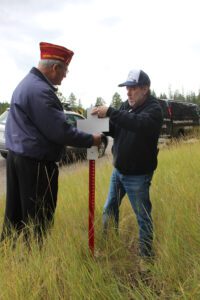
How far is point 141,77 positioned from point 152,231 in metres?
1.26

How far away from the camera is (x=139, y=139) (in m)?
3.48

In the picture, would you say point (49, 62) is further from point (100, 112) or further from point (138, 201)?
point (138, 201)

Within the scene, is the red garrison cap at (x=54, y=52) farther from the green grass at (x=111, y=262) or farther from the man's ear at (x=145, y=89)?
the green grass at (x=111, y=262)

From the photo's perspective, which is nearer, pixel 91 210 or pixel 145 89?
pixel 91 210

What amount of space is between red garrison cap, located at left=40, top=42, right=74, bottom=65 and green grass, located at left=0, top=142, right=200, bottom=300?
1.38m

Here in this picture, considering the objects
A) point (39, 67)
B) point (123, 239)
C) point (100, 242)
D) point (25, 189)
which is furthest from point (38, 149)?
point (123, 239)

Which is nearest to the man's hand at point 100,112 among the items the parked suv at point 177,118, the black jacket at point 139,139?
the black jacket at point 139,139

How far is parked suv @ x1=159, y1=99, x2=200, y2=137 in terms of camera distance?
15284 mm

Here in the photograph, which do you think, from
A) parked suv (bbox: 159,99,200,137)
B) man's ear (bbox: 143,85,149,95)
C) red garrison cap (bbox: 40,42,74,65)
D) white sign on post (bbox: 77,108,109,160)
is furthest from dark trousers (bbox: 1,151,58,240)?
parked suv (bbox: 159,99,200,137)

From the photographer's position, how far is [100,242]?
11.4 feet

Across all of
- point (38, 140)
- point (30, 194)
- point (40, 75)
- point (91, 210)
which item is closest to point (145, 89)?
point (40, 75)

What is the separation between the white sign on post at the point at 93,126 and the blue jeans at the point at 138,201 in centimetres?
48

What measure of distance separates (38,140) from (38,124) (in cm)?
14

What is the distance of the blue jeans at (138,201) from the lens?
338 centimetres
